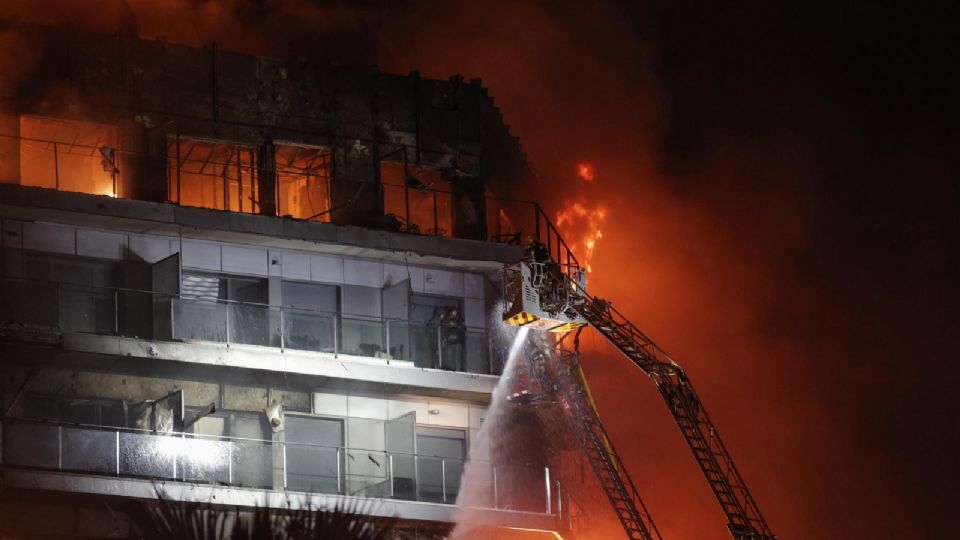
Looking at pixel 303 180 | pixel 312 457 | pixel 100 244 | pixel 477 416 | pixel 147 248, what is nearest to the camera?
pixel 100 244

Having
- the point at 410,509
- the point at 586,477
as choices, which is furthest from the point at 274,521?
the point at 586,477

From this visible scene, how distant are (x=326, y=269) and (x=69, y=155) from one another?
716 centimetres

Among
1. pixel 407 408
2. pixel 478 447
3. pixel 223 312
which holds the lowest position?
pixel 478 447

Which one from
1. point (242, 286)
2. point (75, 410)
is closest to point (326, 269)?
point (242, 286)

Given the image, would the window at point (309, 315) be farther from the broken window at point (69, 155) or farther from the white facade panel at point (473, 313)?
the broken window at point (69, 155)

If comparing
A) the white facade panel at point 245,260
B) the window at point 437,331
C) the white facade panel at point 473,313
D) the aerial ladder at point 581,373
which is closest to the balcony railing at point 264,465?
the aerial ladder at point 581,373

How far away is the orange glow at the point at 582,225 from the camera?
55594 millimetres

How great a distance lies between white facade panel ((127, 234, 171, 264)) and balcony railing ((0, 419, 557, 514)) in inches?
198

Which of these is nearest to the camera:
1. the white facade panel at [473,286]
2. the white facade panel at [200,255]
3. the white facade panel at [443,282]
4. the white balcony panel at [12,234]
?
the white balcony panel at [12,234]

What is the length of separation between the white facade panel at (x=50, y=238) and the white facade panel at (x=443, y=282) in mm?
9851

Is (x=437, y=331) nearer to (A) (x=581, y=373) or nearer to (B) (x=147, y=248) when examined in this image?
(A) (x=581, y=373)

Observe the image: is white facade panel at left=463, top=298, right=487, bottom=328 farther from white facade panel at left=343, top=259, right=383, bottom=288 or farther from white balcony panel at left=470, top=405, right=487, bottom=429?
white facade panel at left=343, top=259, right=383, bottom=288

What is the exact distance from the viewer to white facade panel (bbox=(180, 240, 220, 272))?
4588 cm

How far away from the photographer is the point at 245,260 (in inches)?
1837
